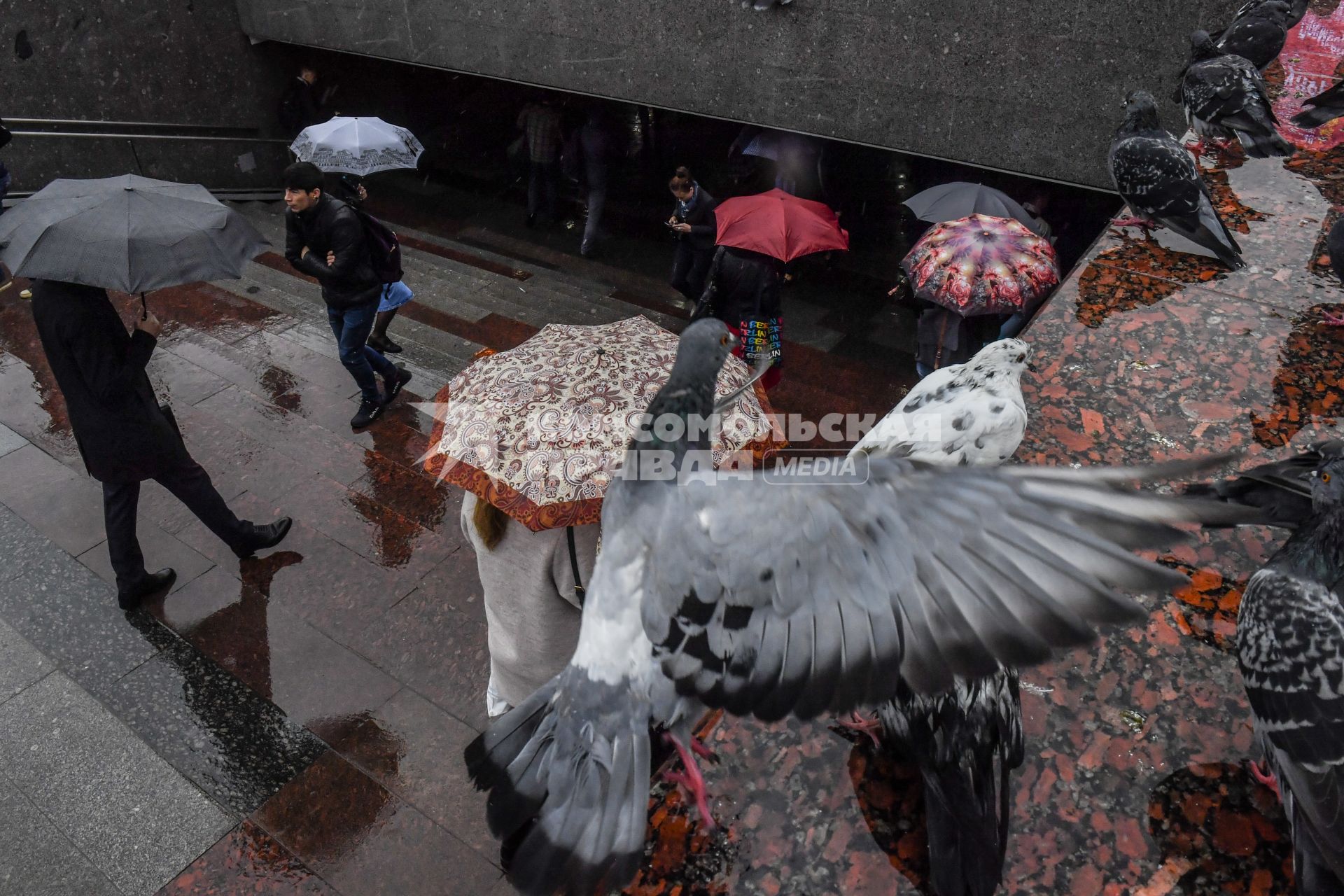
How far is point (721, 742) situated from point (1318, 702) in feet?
4.51

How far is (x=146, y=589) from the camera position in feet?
15.5

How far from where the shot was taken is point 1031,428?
9.91ft

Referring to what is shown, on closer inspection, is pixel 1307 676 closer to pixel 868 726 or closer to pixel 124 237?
pixel 868 726

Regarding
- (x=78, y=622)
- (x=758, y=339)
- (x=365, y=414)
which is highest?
(x=758, y=339)

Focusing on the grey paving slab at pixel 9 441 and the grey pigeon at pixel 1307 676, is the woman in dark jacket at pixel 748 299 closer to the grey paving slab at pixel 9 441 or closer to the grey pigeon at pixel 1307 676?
the grey pigeon at pixel 1307 676

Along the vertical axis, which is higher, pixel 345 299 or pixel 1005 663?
pixel 1005 663

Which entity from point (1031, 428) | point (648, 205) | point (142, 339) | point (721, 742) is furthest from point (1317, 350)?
point (648, 205)

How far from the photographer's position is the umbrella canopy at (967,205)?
247 inches

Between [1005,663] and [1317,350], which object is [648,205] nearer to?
[1317,350]

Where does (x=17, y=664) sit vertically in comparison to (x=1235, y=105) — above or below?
below

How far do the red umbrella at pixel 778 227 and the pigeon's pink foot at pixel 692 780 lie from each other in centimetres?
465

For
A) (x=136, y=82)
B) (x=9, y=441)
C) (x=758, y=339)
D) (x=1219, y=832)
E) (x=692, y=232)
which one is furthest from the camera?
(x=136, y=82)

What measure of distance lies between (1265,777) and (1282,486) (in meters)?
0.82

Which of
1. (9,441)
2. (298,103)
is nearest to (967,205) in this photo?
(9,441)
